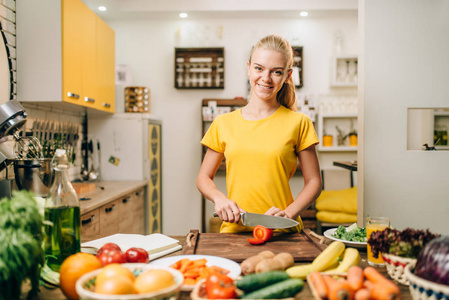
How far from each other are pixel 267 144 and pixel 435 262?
0.87m

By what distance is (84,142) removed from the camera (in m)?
3.87

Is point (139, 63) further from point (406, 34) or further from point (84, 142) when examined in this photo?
point (406, 34)

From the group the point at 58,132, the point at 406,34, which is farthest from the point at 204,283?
the point at 58,132

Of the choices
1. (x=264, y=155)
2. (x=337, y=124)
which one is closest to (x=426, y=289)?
(x=264, y=155)

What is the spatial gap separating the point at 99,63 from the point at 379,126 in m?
2.48

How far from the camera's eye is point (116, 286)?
2.31 ft

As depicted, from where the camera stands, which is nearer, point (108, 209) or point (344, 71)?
point (108, 209)

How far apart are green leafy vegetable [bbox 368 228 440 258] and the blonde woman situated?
0.51 meters

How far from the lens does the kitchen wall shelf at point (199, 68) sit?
4359mm

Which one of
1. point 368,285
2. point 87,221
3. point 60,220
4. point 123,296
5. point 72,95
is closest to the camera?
point 123,296

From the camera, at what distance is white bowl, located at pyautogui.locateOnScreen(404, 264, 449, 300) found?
28.4 inches

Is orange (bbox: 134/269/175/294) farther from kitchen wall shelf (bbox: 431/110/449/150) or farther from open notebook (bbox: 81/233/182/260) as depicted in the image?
kitchen wall shelf (bbox: 431/110/449/150)

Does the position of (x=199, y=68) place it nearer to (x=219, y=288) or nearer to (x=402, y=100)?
(x=402, y=100)

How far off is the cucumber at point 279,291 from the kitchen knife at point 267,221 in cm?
53
